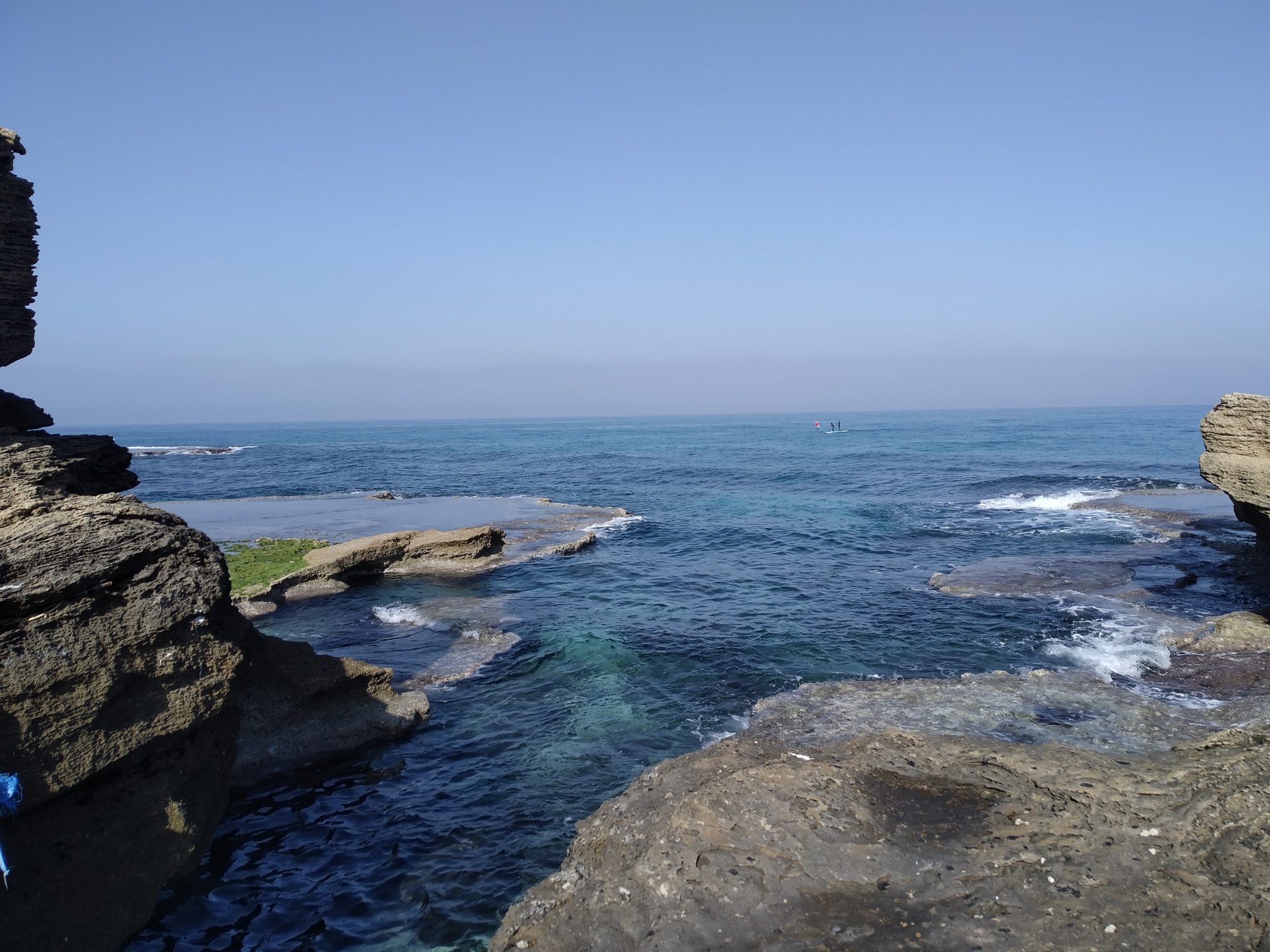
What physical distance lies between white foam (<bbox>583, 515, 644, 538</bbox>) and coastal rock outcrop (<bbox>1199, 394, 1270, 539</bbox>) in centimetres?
2202

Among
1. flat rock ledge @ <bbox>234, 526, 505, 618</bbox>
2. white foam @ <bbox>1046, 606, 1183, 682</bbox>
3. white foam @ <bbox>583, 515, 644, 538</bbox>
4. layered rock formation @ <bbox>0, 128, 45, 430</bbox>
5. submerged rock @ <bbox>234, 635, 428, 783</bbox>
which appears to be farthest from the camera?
white foam @ <bbox>583, 515, 644, 538</bbox>

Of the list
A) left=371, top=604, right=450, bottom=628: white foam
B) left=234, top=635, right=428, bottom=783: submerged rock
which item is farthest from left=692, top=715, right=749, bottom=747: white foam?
left=371, top=604, right=450, bottom=628: white foam

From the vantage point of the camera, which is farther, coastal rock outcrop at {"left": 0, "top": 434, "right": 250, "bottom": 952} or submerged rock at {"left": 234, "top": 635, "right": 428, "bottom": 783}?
submerged rock at {"left": 234, "top": 635, "right": 428, "bottom": 783}

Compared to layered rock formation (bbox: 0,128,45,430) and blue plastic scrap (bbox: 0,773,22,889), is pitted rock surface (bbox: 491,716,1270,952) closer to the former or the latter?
blue plastic scrap (bbox: 0,773,22,889)

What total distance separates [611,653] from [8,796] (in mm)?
11883

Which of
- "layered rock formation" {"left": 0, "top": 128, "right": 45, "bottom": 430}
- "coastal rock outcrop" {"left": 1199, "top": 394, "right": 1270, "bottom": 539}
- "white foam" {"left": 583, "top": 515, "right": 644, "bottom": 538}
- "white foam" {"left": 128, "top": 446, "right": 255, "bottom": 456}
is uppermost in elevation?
"layered rock formation" {"left": 0, "top": 128, "right": 45, "bottom": 430}

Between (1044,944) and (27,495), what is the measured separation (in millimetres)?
12079

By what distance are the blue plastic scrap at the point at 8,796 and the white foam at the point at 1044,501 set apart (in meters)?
40.7

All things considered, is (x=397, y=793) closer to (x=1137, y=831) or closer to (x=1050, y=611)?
(x=1137, y=831)

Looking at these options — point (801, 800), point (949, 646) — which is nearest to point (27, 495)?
point (801, 800)

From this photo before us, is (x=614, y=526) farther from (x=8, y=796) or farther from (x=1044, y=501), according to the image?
(x=8, y=796)

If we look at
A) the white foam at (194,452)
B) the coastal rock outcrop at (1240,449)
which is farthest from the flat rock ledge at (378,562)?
the white foam at (194,452)

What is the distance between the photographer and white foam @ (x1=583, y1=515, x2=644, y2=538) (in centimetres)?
3341

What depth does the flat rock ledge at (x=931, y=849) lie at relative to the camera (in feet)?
21.4
